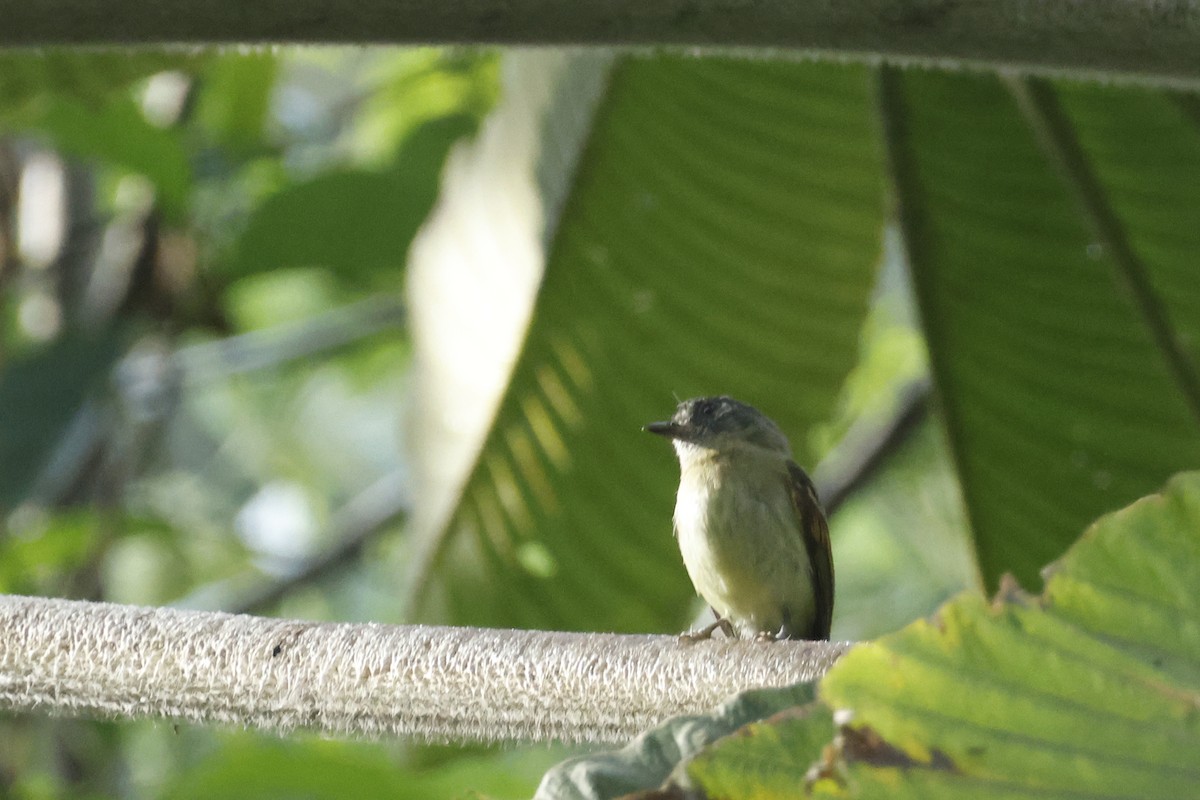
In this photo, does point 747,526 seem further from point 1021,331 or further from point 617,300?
point 1021,331

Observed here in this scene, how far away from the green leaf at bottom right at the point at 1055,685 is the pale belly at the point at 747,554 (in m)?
2.67

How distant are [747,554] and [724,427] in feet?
1.23

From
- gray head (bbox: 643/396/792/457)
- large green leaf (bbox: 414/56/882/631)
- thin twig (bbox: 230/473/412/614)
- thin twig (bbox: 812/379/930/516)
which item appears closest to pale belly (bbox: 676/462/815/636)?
gray head (bbox: 643/396/792/457)

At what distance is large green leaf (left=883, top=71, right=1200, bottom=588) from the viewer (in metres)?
3.28

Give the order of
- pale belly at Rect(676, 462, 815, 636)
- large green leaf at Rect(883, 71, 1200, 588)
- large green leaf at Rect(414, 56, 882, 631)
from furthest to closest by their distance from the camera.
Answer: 1. pale belly at Rect(676, 462, 815, 636)
2. large green leaf at Rect(414, 56, 882, 631)
3. large green leaf at Rect(883, 71, 1200, 588)

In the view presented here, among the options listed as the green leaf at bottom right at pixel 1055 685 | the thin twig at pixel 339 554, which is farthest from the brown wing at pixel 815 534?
the green leaf at bottom right at pixel 1055 685

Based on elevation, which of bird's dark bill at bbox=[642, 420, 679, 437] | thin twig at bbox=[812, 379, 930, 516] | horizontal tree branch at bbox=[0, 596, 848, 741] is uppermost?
horizontal tree branch at bbox=[0, 596, 848, 741]

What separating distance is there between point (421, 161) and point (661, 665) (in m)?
2.96

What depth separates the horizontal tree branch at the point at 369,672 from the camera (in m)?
1.50

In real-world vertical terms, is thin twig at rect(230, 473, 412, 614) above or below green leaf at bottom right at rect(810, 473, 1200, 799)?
below

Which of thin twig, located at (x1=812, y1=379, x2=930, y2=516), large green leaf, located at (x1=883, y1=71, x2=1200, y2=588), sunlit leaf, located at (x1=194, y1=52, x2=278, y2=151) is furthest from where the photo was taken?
sunlit leaf, located at (x1=194, y1=52, x2=278, y2=151)

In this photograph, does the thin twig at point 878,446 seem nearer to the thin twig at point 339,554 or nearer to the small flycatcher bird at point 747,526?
the small flycatcher bird at point 747,526

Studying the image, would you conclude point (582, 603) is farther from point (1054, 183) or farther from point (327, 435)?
point (327, 435)

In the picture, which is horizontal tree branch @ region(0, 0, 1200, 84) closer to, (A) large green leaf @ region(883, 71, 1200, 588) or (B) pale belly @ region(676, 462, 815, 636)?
(A) large green leaf @ region(883, 71, 1200, 588)
